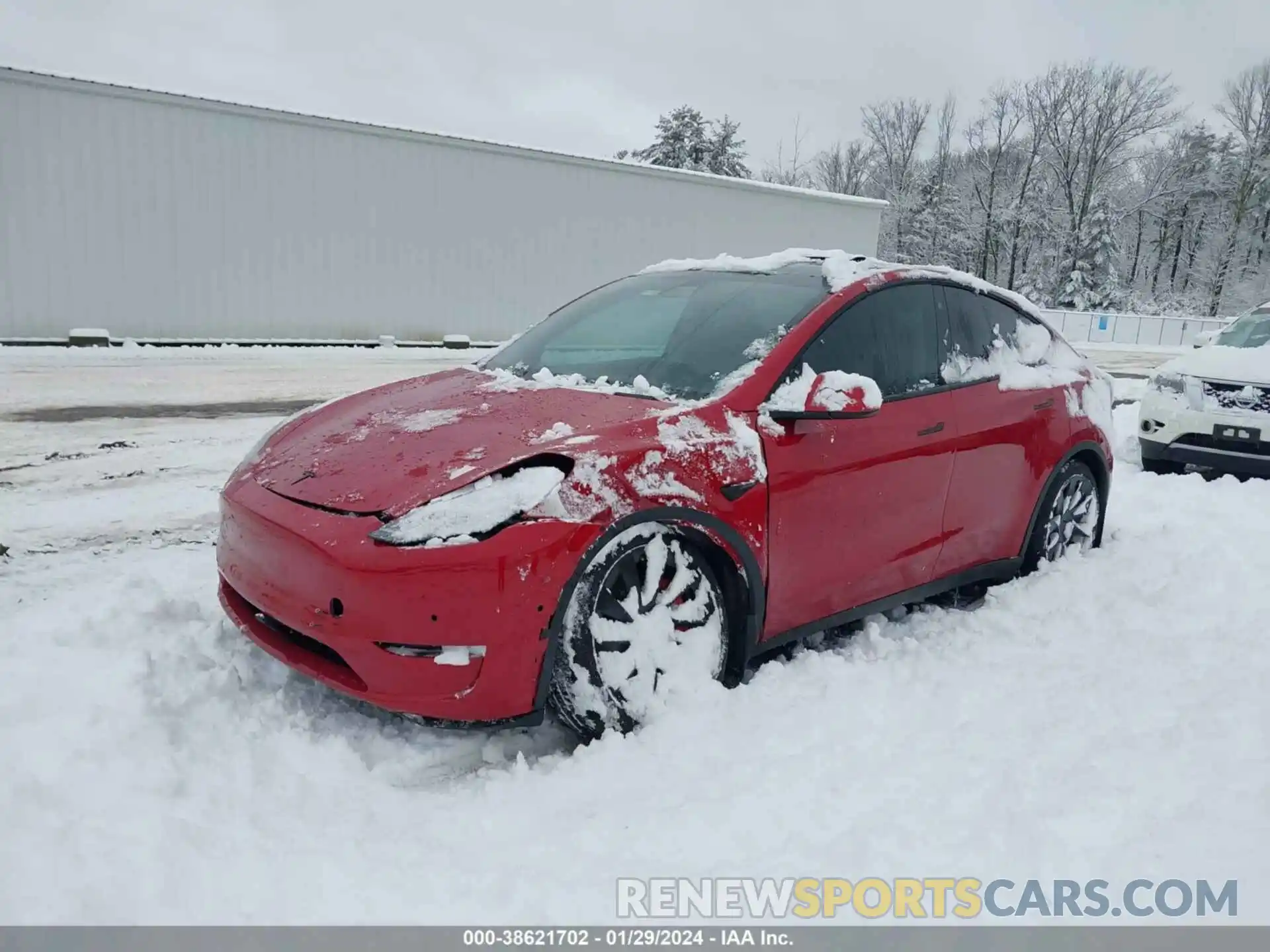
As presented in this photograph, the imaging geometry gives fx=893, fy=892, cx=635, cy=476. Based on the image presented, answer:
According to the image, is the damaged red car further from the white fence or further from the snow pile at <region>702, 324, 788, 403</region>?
the white fence

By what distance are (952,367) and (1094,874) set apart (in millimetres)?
2193

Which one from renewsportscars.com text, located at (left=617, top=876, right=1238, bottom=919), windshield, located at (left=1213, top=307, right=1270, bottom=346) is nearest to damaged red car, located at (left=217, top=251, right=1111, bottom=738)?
renewsportscars.com text, located at (left=617, top=876, right=1238, bottom=919)

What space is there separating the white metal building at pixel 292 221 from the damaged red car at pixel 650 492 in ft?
41.6

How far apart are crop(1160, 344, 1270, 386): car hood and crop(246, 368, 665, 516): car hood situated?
6.05 metres

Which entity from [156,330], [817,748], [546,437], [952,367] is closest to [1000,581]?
[952,367]

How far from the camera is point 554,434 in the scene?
2.77 m

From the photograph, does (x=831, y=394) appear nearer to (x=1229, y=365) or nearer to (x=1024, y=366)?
(x=1024, y=366)

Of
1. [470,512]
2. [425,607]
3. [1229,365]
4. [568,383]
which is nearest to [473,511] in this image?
[470,512]

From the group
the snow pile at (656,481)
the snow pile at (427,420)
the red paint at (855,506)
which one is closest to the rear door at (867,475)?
the red paint at (855,506)

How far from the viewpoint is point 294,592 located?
2.54 metres

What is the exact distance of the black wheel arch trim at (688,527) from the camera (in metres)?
2.52

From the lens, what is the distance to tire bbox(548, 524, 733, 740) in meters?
2.60

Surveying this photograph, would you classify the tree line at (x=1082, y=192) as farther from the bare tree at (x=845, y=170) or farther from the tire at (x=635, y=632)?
the tire at (x=635, y=632)

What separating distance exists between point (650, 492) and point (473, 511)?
54 cm
